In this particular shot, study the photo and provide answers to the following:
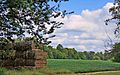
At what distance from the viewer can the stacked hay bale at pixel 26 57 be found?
26.0 m

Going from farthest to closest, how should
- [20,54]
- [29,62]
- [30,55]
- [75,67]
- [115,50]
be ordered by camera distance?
1. [115,50]
2. [75,67]
3. [20,54]
4. [29,62]
5. [30,55]

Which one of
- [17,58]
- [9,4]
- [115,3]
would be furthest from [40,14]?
[115,3]

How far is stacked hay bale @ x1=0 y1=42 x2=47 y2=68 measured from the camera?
26016 mm

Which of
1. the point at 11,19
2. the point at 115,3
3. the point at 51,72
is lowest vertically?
the point at 51,72

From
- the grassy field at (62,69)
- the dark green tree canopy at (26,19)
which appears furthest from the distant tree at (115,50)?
the dark green tree canopy at (26,19)

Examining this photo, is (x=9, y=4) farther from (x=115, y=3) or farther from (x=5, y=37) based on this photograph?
(x=115, y=3)

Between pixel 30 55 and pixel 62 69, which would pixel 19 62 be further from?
pixel 62 69

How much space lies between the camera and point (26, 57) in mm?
26438

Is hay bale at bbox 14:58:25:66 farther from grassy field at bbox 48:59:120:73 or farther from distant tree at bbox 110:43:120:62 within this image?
distant tree at bbox 110:43:120:62

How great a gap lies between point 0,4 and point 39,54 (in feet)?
48.4

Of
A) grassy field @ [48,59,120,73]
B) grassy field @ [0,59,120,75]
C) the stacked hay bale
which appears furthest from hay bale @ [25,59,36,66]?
grassy field @ [48,59,120,73]

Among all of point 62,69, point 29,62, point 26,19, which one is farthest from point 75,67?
point 26,19

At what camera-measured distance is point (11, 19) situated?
1202 centimetres

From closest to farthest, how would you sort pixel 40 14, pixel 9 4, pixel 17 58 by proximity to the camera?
pixel 9 4 → pixel 40 14 → pixel 17 58
